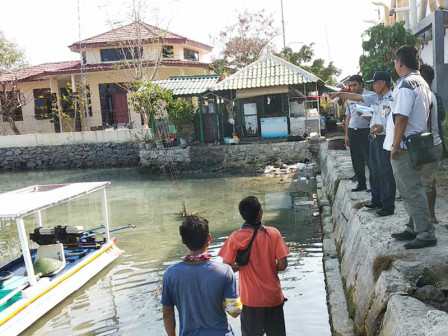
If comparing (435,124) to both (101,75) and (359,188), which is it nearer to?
(359,188)

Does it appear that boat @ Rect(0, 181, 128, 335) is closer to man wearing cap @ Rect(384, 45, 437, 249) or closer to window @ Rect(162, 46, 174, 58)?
man wearing cap @ Rect(384, 45, 437, 249)

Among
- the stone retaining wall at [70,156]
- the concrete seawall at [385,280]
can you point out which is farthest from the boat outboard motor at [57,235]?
the stone retaining wall at [70,156]

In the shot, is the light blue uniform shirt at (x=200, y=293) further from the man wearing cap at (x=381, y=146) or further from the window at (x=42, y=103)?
the window at (x=42, y=103)

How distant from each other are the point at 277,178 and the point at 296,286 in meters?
12.4

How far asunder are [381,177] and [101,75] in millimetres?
28782

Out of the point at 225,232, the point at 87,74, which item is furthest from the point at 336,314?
the point at 87,74

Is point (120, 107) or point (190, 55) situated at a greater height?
point (190, 55)

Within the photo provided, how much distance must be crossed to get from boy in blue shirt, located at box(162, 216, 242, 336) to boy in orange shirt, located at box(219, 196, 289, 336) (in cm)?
71

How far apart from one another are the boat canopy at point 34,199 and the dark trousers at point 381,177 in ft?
16.7

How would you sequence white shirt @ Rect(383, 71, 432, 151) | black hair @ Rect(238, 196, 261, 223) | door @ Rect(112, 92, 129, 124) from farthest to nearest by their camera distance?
door @ Rect(112, 92, 129, 124) < white shirt @ Rect(383, 71, 432, 151) < black hair @ Rect(238, 196, 261, 223)

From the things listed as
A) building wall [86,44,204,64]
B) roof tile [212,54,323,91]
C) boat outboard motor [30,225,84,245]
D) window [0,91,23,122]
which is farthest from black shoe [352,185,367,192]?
window [0,91,23,122]

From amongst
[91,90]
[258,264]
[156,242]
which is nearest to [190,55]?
[91,90]

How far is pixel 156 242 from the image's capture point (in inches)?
454

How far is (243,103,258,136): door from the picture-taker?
979 inches
